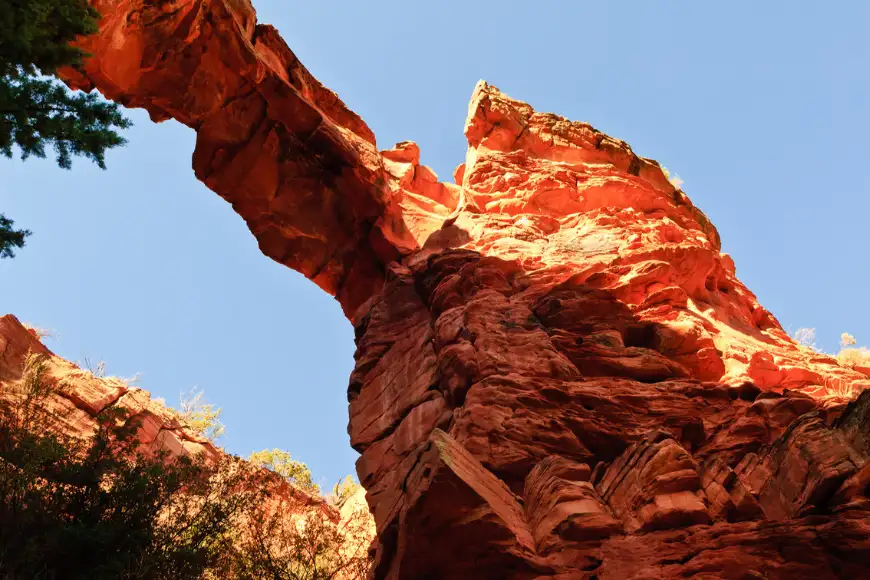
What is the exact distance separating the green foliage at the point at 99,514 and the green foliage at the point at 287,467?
1485 cm

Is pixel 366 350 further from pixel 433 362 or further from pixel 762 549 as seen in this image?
pixel 762 549

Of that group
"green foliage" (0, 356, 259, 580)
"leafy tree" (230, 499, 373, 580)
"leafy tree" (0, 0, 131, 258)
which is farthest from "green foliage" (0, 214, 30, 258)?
"leafy tree" (230, 499, 373, 580)

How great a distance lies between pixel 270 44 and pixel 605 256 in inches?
534

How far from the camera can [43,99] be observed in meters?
14.2

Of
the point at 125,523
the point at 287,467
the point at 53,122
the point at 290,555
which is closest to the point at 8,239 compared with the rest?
the point at 53,122

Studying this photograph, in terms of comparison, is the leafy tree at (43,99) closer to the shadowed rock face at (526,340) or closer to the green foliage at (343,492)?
the shadowed rock face at (526,340)

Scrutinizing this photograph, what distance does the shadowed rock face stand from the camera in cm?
1016

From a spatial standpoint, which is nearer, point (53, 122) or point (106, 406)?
point (53, 122)

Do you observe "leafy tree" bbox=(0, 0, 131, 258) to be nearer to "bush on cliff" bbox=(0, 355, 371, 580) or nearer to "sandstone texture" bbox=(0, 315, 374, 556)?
"bush on cliff" bbox=(0, 355, 371, 580)

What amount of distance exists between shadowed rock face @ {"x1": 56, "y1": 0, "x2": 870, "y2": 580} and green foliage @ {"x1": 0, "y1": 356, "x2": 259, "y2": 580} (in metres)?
3.55

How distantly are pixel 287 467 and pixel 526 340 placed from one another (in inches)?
779

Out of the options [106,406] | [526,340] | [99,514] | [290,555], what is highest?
[526,340]

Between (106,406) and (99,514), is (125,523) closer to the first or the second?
(99,514)

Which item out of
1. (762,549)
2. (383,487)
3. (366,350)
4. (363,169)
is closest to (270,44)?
(363,169)
